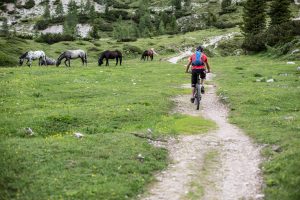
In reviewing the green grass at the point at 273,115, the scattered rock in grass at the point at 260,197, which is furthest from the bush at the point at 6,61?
the scattered rock in grass at the point at 260,197

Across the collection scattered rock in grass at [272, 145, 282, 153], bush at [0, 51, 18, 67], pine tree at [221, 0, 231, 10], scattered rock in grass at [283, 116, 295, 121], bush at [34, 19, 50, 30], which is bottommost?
scattered rock in grass at [272, 145, 282, 153]

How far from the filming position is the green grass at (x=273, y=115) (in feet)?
39.6

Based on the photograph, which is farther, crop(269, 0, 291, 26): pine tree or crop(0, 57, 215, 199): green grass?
crop(269, 0, 291, 26): pine tree

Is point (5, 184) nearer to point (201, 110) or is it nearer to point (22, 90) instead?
point (201, 110)

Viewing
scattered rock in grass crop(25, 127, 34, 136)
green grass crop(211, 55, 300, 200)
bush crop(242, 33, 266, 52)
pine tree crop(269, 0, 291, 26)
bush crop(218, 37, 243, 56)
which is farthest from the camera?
bush crop(218, 37, 243, 56)

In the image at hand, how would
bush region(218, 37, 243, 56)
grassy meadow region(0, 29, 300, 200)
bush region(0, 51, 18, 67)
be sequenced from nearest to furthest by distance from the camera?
1. grassy meadow region(0, 29, 300, 200)
2. bush region(0, 51, 18, 67)
3. bush region(218, 37, 243, 56)

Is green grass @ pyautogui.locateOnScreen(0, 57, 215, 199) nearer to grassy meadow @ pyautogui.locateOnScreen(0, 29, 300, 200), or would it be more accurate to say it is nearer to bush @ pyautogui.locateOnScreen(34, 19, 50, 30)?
grassy meadow @ pyautogui.locateOnScreen(0, 29, 300, 200)

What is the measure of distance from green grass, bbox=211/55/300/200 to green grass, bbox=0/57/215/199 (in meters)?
3.07

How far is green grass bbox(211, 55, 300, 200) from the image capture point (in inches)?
475

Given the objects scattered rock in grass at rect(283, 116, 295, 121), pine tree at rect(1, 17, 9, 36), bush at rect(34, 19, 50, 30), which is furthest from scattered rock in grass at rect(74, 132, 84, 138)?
bush at rect(34, 19, 50, 30)

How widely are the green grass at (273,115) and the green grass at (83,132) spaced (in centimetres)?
307

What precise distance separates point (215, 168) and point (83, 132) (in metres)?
7.06

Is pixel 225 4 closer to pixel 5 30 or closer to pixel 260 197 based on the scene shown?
pixel 5 30

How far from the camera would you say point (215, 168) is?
13719mm
